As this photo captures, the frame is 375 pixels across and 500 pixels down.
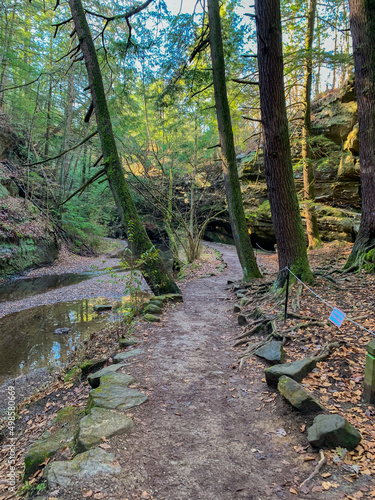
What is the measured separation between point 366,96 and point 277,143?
2.10 meters

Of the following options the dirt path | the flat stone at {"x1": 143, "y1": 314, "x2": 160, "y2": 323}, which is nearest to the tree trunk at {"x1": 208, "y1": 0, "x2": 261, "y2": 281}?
the flat stone at {"x1": 143, "y1": 314, "x2": 160, "y2": 323}

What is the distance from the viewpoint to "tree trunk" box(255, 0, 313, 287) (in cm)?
554

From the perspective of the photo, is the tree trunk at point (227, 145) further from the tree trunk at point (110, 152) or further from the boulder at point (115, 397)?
the boulder at point (115, 397)

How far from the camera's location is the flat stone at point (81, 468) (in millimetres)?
1899

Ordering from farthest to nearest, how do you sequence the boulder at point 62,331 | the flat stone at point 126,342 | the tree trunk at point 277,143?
the boulder at point 62,331
the tree trunk at point 277,143
the flat stone at point 126,342

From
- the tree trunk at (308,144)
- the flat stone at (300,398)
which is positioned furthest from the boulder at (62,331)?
the tree trunk at (308,144)

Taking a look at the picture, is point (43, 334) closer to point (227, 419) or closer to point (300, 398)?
point (227, 419)

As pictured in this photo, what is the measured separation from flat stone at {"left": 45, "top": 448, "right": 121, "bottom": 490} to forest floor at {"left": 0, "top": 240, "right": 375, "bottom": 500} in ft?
0.19

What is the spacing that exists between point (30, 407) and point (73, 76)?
19754mm

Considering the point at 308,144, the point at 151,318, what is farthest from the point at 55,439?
the point at 308,144

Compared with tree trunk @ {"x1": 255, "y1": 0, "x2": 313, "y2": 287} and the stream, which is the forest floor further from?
the stream

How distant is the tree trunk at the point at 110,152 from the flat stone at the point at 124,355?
259 cm

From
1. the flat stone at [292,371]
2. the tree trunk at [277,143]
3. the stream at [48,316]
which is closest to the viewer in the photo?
the flat stone at [292,371]

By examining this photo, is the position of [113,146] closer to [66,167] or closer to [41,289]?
[41,289]
